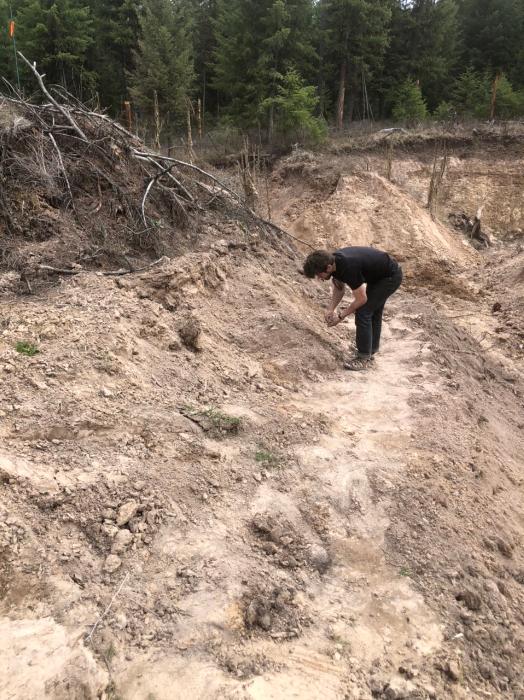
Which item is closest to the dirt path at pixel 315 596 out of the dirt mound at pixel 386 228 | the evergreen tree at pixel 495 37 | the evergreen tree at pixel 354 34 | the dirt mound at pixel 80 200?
the dirt mound at pixel 80 200

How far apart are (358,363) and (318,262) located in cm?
130

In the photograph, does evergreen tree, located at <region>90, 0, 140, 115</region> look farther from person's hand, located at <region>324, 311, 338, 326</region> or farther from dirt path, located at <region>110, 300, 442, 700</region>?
dirt path, located at <region>110, 300, 442, 700</region>

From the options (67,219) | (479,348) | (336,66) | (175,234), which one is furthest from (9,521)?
(336,66)

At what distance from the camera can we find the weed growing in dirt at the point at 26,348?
3.33 metres

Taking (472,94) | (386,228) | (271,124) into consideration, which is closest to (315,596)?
(386,228)

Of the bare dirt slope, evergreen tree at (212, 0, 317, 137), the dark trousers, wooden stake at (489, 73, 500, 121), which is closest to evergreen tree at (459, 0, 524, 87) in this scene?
→ wooden stake at (489, 73, 500, 121)

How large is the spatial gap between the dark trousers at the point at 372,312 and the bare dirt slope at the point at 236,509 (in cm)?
26

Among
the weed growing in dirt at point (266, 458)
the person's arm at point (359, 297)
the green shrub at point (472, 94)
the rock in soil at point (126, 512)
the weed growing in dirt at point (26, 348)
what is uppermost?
the green shrub at point (472, 94)

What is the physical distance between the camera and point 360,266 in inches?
180

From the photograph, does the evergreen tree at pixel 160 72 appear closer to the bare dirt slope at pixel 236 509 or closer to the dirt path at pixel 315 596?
the bare dirt slope at pixel 236 509

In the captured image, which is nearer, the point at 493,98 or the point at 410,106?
the point at 493,98

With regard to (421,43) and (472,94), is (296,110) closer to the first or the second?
(472,94)

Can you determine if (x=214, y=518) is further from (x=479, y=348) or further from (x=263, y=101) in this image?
(x=263, y=101)

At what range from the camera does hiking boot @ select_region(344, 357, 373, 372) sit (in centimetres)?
499
